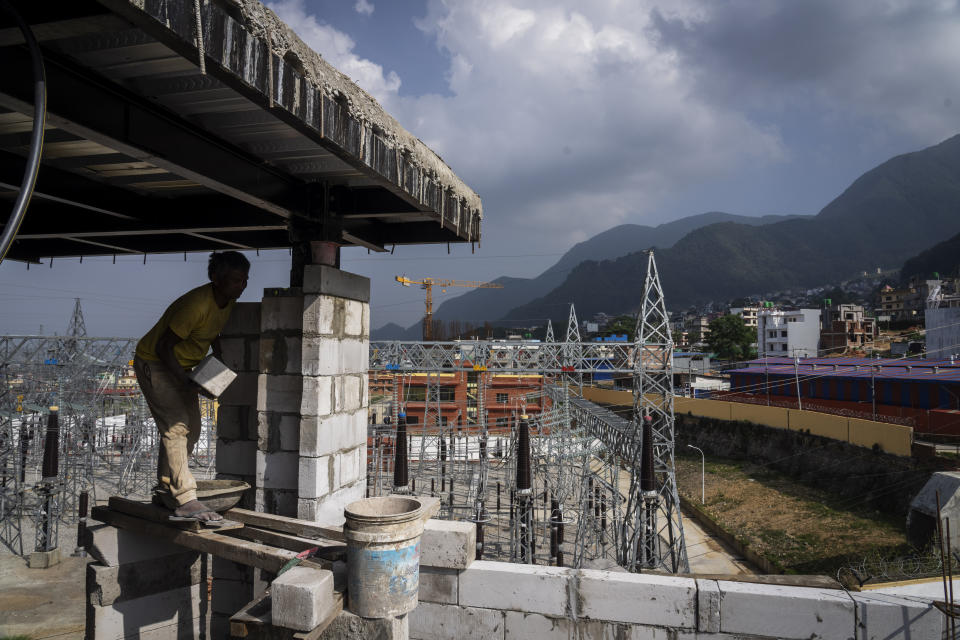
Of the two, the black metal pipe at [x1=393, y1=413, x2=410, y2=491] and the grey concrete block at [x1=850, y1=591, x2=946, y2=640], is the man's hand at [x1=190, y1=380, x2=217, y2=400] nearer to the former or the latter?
the grey concrete block at [x1=850, y1=591, x2=946, y2=640]

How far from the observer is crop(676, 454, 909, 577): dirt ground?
21188mm

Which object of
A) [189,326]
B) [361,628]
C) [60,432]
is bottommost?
[60,432]

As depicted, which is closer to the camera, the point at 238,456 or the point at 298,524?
the point at 298,524

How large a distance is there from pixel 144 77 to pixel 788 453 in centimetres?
3858

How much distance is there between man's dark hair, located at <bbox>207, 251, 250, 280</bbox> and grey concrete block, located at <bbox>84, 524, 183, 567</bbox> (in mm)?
2181

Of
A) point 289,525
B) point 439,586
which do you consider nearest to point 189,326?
point 289,525

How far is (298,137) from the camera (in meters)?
3.72

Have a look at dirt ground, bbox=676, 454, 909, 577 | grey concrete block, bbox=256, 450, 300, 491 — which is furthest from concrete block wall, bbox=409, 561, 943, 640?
dirt ground, bbox=676, 454, 909, 577

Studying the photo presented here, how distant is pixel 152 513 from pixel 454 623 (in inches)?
99.8

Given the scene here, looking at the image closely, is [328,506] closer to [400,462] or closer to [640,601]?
[640,601]

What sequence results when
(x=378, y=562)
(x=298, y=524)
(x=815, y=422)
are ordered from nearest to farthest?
(x=378, y=562) < (x=298, y=524) < (x=815, y=422)

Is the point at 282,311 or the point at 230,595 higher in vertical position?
the point at 282,311

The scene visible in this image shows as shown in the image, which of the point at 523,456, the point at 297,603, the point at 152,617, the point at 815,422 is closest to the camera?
the point at 297,603

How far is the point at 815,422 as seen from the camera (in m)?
32.1
